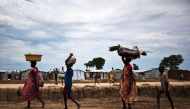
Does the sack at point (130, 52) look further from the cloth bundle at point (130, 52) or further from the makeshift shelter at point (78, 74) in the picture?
the makeshift shelter at point (78, 74)

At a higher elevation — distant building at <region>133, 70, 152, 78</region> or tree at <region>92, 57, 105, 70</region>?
tree at <region>92, 57, 105, 70</region>

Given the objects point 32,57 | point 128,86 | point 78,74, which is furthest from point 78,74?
point 128,86

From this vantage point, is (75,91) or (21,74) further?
(21,74)

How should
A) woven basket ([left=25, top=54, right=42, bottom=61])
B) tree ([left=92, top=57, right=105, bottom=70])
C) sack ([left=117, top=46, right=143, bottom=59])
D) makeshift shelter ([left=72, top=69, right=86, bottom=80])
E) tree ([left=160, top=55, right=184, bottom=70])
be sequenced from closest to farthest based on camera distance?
1. sack ([left=117, top=46, right=143, bottom=59])
2. woven basket ([left=25, top=54, right=42, bottom=61])
3. makeshift shelter ([left=72, top=69, right=86, bottom=80])
4. tree ([left=160, top=55, right=184, bottom=70])
5. tree ([left=92, top=57, right=105, bottom=70])

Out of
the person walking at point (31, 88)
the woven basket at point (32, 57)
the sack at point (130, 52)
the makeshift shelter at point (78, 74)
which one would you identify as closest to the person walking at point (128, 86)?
the sack at point (130, 52)

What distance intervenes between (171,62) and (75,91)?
227 ft

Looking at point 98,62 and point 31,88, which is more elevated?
point 98,62

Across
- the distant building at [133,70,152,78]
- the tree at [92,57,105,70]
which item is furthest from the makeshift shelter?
the tree at [92,57,105,70]

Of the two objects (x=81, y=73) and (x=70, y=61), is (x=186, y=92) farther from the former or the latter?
(x=81, y=73)

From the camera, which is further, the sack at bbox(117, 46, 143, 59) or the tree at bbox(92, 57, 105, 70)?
the tree at bbox(92, 57, 105, 70)

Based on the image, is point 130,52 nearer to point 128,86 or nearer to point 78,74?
point 128,86

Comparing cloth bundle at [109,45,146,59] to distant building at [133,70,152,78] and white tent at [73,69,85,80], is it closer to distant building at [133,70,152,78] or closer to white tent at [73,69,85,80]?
white tent at [73,69,85,80]

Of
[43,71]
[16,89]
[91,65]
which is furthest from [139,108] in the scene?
[91,65]

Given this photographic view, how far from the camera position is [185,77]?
125 ft
